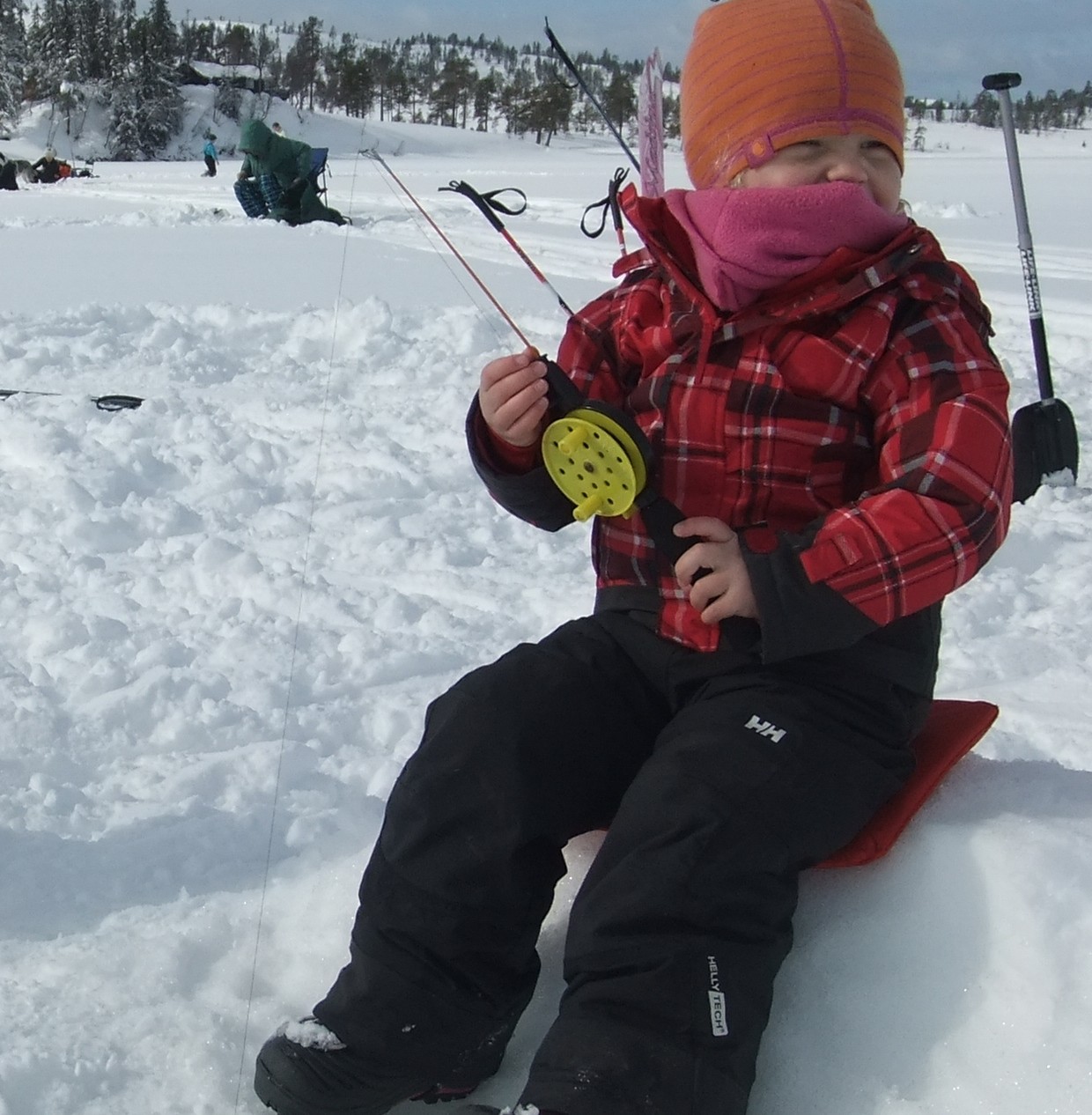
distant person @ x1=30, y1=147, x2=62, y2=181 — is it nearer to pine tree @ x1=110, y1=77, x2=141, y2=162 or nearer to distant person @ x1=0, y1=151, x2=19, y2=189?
distant person @ x1=0, y1=151, x2=19, y2=189

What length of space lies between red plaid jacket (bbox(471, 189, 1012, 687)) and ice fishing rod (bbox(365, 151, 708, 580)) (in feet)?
0.31

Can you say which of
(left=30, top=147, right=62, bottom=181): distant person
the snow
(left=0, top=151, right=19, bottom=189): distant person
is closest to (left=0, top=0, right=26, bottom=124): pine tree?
(left=30, top=147, right=62, bottom=181): distant person

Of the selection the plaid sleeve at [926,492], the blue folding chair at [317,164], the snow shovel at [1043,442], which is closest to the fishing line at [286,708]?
the plaid sleeve at [926,492]

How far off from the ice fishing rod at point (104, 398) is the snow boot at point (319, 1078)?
2921 mm

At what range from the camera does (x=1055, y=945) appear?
119 centimetres

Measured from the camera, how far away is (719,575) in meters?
1.33

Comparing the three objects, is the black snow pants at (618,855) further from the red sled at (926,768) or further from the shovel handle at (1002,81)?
the shovel handle at (1002,81)

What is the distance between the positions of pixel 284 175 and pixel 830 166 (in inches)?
425

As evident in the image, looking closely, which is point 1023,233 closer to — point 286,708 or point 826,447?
point 826,447

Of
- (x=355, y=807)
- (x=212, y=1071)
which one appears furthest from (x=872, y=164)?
(x=212, y=1071)

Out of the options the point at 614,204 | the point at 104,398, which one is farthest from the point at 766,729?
the point at 104,398

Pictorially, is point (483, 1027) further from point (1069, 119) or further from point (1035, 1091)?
point (1069, 119)

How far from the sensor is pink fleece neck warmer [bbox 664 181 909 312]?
1.43 metres

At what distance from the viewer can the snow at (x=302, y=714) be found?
4.08 feet
